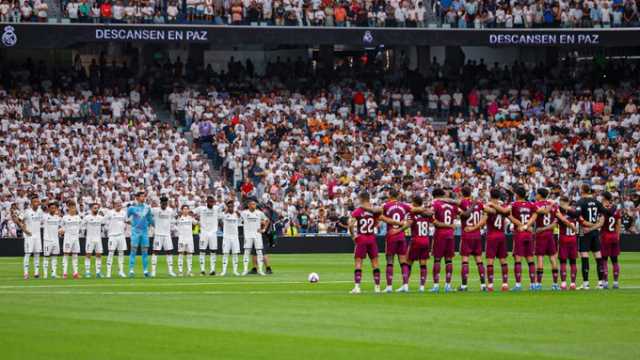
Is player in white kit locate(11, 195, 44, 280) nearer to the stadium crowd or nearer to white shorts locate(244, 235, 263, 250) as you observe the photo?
white shorts locate(244, 235, 263, 250)

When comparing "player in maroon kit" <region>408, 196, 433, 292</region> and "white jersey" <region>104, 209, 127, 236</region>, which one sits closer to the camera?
"player in maroon kit" <region>408, 196, 433, 292</region>

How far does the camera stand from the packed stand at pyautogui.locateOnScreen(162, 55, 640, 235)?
52062 mm

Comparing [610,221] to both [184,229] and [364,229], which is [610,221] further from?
[184,229]

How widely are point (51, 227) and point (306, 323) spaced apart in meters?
17.0

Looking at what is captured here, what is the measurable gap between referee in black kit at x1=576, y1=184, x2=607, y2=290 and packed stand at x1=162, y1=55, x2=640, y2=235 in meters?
21.8

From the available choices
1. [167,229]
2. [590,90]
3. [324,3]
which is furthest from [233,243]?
[590,90]

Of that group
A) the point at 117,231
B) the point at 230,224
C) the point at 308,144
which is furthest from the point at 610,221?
the point at 308,144

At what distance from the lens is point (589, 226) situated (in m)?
27.3

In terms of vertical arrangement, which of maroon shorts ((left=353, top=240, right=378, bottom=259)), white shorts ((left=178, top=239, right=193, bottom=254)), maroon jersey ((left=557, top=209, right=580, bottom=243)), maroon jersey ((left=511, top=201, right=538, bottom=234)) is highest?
maroon jersey ((left=511, top=201, right=538, bottom=234))

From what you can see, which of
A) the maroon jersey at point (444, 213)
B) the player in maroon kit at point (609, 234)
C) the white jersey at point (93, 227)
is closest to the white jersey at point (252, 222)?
the white jersey at point (93, 227)

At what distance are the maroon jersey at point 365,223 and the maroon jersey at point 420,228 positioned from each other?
878 mm

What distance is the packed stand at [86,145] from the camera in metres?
47.4

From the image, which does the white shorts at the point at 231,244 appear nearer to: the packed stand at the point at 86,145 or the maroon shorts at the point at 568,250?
the maroon shorts at the point at 568,250

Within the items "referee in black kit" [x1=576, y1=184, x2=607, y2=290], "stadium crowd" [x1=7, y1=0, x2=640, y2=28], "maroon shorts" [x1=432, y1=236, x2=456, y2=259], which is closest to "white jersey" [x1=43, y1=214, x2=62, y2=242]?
"maroon shorts" [x1=432, y1=236, x2=456, y2=259]
